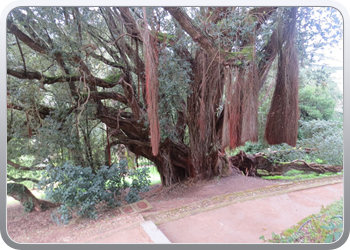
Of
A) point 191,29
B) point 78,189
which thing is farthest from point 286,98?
point 78,189

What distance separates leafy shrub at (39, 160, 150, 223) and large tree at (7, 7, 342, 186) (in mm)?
673

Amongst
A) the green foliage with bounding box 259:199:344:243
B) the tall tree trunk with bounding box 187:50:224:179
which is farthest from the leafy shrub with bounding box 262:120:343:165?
the green foliage with bounding box 259:199:344:243


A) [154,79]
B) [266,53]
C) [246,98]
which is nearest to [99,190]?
[154,79]

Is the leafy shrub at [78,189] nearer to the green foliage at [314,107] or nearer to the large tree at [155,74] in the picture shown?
the large tree at [155,74]

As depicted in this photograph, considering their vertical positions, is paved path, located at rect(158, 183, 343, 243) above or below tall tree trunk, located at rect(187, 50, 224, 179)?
below

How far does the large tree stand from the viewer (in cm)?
242

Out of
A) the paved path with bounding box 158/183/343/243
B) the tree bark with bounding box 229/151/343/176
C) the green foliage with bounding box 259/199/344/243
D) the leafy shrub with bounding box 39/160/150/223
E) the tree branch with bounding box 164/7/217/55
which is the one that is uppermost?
the tree branch with bounding box 164/7/217/55

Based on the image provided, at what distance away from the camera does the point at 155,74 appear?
7.37 feet

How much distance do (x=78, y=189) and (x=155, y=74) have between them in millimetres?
1638

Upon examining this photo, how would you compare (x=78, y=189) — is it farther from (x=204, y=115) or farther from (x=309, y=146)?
(x=309, y=146)

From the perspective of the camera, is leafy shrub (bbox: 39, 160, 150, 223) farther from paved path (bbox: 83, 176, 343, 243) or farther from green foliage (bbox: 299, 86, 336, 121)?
green foliage (bbox: 299, 86, 336, 121)

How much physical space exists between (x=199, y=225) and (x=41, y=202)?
3043 millimetres

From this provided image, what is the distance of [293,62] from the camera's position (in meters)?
2.62

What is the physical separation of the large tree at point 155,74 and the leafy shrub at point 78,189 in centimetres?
67
